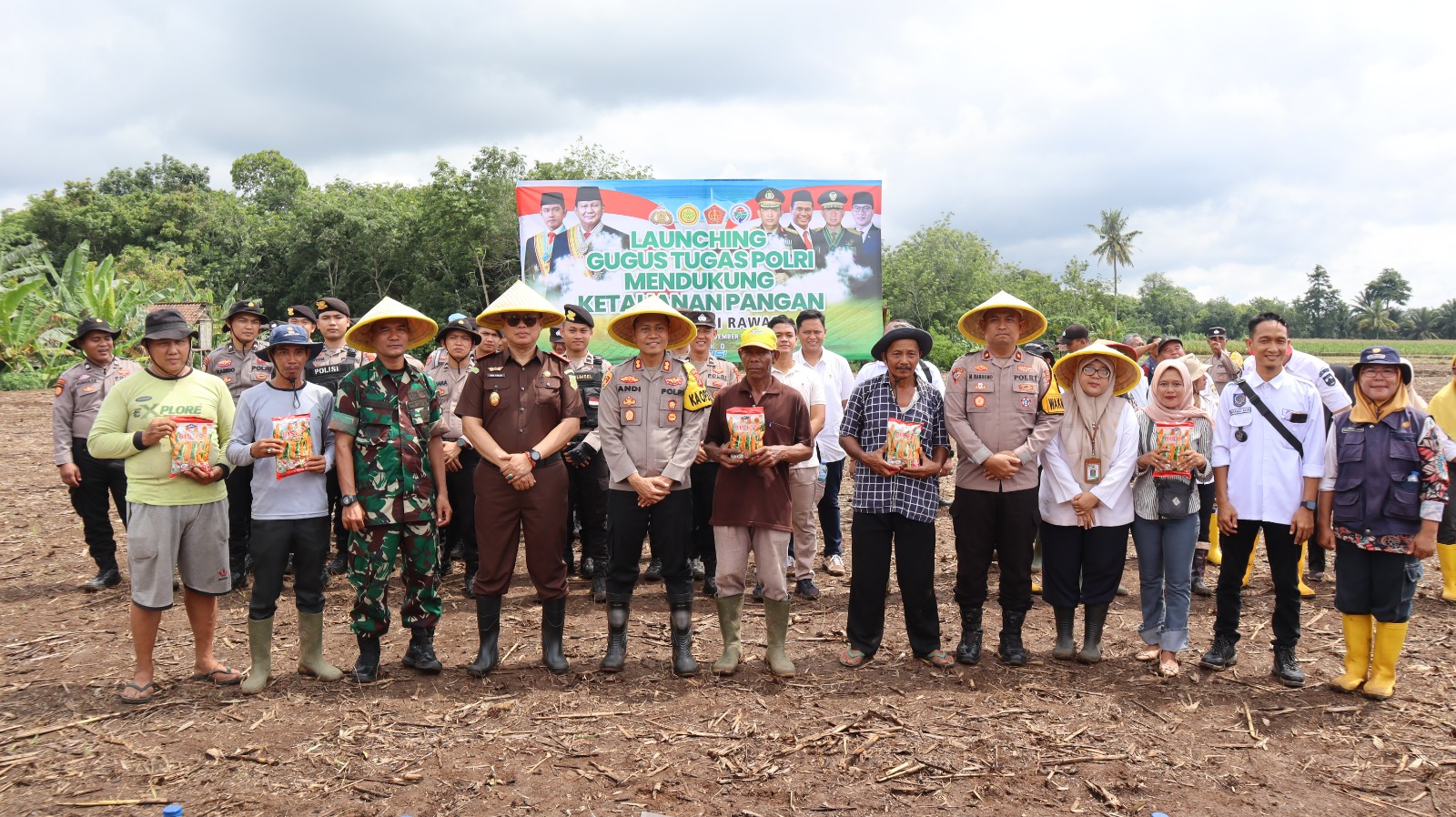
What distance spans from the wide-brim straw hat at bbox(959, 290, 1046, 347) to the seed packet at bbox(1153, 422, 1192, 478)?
91 centimetres

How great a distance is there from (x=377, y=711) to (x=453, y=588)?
236 centimetres

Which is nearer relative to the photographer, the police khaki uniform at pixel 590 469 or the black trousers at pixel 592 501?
the police khaki uniform at pixel 590 469

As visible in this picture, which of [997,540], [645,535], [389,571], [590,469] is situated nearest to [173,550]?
[389,571]

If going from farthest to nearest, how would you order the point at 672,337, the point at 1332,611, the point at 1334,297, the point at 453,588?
the point at 1334,297 < the point at 453,588 < the point at 1332,611 < the point at 672,337

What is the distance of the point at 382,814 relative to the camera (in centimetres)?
354

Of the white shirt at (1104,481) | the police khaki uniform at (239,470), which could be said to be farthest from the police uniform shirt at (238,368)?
the white shirt at (1104,481)

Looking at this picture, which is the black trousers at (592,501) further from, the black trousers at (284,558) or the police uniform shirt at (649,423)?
the black trousers at (284,558)

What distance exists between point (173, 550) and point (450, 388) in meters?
2.59

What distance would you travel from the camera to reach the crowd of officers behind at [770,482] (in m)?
4.63

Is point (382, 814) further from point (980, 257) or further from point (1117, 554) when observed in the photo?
point (980, 257)

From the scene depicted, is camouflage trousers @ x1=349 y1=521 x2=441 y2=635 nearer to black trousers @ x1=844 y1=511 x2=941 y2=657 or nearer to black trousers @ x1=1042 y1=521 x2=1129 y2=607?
black trousers @ x1=844 y1=511 x2=941 y2=657

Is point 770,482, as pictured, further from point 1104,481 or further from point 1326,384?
point 1326,384

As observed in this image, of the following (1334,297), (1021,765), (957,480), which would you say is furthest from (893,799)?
(1334,297)

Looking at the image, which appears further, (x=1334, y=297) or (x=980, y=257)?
(x=1334, y=297)
